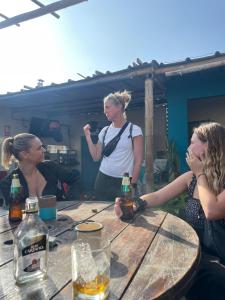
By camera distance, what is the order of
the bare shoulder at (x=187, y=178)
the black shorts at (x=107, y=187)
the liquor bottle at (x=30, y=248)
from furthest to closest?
the black shorts at (x=107, y=187)
the bare shoulder at (x=187, y=178)
the liquor bottle at (x=30, y=248)

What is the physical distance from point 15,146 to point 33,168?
9.8 inches

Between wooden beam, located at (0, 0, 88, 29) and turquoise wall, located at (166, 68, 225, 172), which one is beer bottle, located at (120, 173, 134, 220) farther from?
turquoise wall, located at (166, 68, 225, 172)

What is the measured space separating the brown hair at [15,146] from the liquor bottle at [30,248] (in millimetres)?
1514

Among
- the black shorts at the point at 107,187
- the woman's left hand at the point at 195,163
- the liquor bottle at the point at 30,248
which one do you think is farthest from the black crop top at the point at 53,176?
the liquor bottle at the point at 30,248

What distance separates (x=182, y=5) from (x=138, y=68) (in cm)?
172

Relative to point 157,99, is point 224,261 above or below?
below

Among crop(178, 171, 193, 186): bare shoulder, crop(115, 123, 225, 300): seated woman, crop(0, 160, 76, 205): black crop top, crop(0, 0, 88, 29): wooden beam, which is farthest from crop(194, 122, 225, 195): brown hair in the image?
crop(0, 0, 88, 29): wooden beam

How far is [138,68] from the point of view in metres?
5.03

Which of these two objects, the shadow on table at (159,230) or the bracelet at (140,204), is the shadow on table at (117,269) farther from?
the bracelet at (140,204)

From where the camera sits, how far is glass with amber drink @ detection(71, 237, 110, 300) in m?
0.78

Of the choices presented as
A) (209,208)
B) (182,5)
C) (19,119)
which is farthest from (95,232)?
(19,119)

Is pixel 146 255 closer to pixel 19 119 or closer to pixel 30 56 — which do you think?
pixel 30 56

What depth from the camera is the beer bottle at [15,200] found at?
1607mm

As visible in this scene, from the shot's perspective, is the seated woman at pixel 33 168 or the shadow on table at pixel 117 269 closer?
the shadow on table at pixel 117 269
